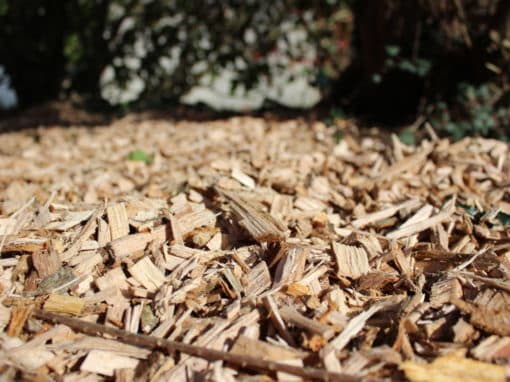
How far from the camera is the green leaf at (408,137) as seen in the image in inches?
133

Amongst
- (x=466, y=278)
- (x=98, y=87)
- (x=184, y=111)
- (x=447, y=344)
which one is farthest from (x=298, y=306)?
(x=98, y=87)

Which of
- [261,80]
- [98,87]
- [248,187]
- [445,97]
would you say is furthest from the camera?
[98,87]

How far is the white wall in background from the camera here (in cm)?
636

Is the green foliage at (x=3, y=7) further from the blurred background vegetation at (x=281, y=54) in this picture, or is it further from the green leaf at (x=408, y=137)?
the green leaf at (x=408, y=137)

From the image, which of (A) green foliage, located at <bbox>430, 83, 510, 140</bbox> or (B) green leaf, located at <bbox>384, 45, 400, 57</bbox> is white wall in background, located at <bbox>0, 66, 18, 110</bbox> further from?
(A) green foliage, located at <bbox>430, 83, 510, 140</bbox>

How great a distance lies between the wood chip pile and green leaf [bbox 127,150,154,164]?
0.51 m

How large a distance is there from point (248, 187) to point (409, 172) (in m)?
0.93

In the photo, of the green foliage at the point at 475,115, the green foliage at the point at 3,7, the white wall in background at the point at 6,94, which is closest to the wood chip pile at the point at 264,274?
the green foliage at the point at 475,115

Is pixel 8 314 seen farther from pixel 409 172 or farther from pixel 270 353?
pixel 409 172

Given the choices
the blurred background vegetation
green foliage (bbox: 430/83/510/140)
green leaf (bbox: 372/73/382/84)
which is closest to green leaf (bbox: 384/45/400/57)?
the blurred background vegetation

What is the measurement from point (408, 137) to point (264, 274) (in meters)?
2.05

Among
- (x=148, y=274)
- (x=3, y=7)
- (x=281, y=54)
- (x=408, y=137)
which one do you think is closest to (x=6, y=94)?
(x=3, y=7)

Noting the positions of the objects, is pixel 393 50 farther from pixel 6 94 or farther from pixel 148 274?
pixel 6 94

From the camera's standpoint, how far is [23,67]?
6.19 meters
